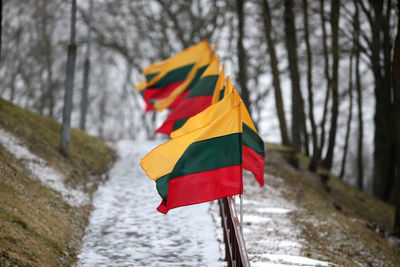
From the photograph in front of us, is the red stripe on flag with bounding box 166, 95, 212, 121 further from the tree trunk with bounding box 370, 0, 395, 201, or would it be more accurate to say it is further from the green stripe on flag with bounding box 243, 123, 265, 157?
the tree trunk with bounding box 370, 0, 395, 201

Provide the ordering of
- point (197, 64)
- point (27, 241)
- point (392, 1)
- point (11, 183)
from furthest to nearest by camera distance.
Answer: point (392, 1)
point (197, 64)
point (11, 183)
point (27, 241)

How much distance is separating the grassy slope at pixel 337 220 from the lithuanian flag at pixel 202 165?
133 inches

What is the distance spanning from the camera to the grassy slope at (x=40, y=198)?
344 inches

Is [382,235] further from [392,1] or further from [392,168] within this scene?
[392,1]

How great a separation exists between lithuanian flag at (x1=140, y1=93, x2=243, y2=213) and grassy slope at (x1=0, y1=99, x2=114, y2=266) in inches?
97.2

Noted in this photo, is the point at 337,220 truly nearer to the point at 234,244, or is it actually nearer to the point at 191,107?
the point at 191,107

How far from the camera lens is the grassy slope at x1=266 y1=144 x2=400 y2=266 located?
11.8m

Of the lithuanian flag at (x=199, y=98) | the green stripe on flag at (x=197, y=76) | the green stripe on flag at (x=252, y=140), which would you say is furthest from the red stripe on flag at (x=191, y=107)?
the green stripe on flag at (x=197, y=76)

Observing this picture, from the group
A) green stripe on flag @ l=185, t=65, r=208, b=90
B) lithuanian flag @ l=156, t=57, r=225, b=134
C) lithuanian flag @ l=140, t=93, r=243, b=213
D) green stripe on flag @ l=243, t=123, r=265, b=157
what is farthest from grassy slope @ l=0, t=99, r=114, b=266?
green stripe on flag @ l=185, t=65, r=208, b=90

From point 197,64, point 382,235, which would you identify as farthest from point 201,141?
point 382,235

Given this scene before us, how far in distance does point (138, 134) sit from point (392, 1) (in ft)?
123

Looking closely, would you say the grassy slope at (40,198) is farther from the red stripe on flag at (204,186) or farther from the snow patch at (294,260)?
the snow patch at (294,260)

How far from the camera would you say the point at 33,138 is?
1589cm

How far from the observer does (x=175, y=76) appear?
50.6 feet
